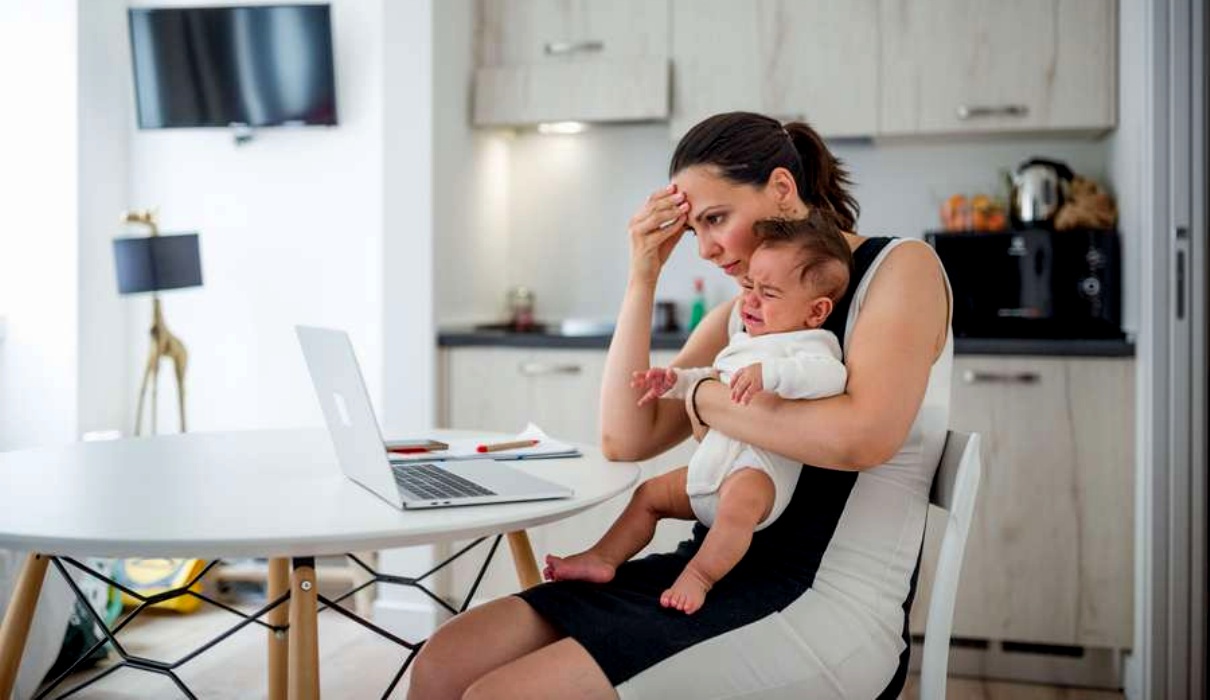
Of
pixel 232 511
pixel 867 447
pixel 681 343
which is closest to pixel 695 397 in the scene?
pixel 867 447

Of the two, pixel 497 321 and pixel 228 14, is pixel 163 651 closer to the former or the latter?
pixel 497 321

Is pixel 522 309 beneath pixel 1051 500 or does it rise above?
above

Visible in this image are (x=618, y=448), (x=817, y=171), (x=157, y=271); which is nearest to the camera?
(x=817, y=171)

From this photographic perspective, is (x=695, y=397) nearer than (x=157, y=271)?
Yes

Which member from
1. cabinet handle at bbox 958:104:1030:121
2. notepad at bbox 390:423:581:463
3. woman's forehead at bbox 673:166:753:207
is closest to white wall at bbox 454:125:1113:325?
cabinet handle at bbox 958:104:1030:121

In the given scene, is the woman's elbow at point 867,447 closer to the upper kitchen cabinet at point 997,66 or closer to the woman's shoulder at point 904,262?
the woman's shoulder at point 904,262

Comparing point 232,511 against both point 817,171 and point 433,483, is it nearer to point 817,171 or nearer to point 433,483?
point 433,483

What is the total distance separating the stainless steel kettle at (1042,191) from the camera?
3.26 meters

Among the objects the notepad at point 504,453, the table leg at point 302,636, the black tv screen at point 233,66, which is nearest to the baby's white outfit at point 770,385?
the notepad at point 504,453

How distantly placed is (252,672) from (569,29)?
205 cm

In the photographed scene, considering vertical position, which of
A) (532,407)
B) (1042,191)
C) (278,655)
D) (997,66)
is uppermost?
(997,66)

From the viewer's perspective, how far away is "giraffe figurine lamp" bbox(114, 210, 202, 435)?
11.8ft

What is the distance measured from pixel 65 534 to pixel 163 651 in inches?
84.4

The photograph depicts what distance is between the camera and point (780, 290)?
4.92 feet
